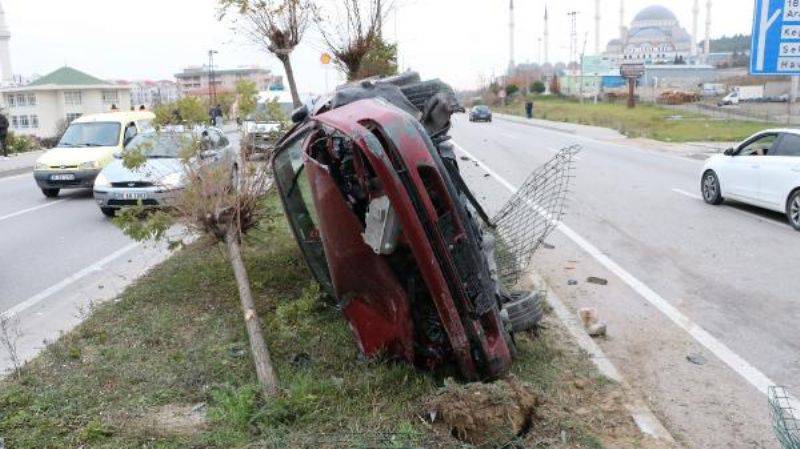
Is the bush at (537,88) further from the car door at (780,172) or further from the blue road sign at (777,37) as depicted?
the car door at (780,172)

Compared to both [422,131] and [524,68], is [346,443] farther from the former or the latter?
[524,68]

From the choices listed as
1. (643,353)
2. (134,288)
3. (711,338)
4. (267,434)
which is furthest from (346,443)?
(134,288)

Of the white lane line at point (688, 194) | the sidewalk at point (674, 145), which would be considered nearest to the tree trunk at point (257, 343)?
the white lane line at point (688, 194)

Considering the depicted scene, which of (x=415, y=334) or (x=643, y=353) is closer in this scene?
(x=415, y=334)

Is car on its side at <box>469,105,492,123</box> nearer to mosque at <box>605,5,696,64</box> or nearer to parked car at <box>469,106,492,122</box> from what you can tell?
parked car at <box>469,106,492,122</box>

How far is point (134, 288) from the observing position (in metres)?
7.43

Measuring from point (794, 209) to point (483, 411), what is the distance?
28.3 ft

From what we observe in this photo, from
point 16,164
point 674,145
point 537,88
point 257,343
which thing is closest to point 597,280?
point 257,343

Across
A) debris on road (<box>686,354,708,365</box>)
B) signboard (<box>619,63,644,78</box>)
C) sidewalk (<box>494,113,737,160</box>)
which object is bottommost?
sidewalk (<box>494,113,737,160</box>)

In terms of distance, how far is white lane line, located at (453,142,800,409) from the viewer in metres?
5.12

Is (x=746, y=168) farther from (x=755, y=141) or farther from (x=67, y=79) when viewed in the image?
(x=67, y=79)

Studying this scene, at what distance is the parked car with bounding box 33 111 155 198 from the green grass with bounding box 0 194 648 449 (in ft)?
32.0

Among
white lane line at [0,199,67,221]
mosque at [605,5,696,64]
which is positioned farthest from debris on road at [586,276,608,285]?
mosque at [605,5,696,64]

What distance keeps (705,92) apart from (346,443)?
88591 mm
